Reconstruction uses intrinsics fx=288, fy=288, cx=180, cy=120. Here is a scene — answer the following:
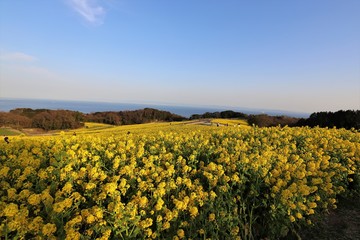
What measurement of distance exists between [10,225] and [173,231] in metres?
1.86

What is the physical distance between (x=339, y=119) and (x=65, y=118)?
36679 mm

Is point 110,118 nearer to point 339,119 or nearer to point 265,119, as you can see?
point 265,119

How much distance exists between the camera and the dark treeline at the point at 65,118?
4084 centimetres

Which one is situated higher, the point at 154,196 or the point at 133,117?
the point at 154,196

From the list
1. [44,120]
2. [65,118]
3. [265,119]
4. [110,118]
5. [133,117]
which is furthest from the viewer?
[133,117]

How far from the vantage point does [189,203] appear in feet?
12.9

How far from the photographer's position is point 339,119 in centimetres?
1906

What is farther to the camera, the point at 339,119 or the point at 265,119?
the point at 265,119

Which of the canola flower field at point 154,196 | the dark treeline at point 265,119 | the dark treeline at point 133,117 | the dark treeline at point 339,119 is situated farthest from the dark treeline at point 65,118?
the canola flower field at point 154,196

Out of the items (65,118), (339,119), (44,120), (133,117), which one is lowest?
(44,120)

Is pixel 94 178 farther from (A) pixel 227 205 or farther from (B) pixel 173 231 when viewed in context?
(A) pixel 227 205

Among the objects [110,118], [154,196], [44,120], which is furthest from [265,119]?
[154,196]

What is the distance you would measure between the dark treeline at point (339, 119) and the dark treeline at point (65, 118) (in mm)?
27579

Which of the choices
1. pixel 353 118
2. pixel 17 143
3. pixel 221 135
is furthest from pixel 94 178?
pixel 353 118
